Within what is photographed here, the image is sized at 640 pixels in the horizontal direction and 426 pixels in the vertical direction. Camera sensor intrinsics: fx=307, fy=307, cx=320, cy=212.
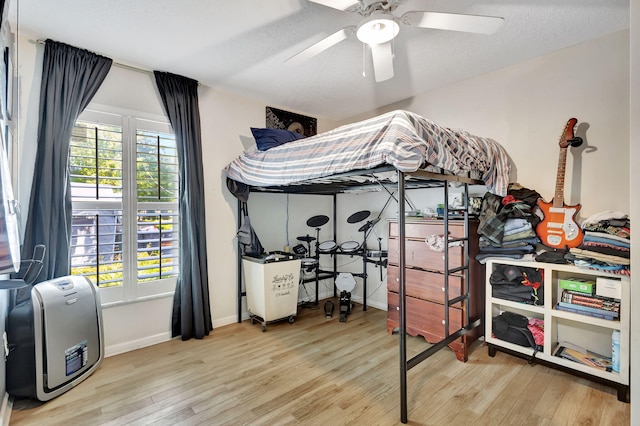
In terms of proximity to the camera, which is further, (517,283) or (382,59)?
(517,283)

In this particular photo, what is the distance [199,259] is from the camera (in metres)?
2.90

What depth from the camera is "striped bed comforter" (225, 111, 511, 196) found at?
65.7 inches

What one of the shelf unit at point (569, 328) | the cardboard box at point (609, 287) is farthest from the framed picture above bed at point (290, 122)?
the cardboard box at point (609, 287)

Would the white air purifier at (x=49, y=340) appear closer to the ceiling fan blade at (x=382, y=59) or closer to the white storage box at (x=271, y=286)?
the white storage box at (x=271, y=286)

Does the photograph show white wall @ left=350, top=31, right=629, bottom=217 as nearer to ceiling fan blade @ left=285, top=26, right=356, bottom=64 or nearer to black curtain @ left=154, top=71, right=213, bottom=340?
ceiling fan blade @ left=285, top=26, right=356, bottom=64

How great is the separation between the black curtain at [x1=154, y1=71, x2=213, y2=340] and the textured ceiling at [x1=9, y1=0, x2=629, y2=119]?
9.0 inches

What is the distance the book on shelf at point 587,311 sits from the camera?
196cm

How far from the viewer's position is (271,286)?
3025 millimetres

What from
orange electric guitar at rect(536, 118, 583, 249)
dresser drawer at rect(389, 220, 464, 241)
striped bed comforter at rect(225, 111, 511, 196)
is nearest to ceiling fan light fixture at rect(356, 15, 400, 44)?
striped bed comforter at rect(225, 111, 511, 196)

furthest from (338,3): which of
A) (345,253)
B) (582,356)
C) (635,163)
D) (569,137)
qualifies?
(582,356)

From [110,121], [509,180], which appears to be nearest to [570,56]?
[509,180]

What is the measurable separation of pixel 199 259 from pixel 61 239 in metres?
1.03

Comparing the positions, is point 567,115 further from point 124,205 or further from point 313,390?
point 124,205

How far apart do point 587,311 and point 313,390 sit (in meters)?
1.91
